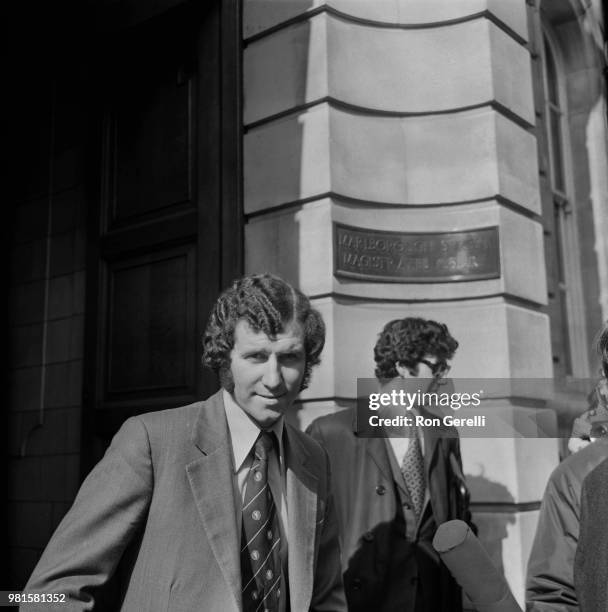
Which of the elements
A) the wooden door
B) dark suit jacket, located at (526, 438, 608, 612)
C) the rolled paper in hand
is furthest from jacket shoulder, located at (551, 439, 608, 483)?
the wooden door

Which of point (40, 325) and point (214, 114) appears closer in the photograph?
point (214, 114)

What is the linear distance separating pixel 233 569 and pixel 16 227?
19.8ft

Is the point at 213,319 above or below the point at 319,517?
above

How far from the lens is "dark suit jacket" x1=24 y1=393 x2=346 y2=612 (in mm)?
1754

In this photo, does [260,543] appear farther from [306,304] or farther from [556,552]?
[556,552]

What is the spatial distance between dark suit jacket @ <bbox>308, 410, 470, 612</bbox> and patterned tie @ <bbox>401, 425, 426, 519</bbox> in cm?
4

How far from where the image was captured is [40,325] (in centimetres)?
652

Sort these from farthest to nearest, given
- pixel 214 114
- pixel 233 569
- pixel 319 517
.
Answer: pixel 214 114 → pixel 319 517 → pixel 233 569

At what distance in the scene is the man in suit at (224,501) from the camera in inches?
70.7

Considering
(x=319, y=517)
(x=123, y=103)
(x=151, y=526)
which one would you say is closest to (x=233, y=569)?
(x=151, y=526)

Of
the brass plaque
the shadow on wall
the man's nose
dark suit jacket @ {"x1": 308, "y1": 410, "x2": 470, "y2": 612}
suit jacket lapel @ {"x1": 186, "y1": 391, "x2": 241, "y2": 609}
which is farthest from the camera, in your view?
the brass plaque

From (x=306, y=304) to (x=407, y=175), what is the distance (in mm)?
2913

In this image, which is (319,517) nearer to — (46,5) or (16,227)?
(46,5)

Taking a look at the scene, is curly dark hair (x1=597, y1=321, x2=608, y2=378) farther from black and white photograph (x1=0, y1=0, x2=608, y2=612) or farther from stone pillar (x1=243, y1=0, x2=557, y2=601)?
stone pillar (x1=243, y1=0, x2=557, y2=601)
